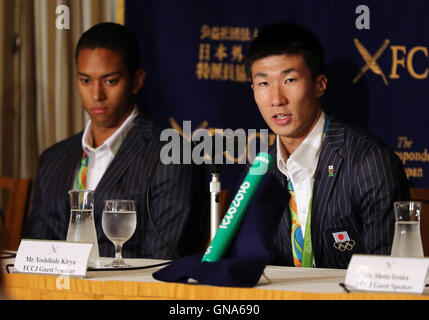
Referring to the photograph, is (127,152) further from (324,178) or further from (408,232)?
(408,232)

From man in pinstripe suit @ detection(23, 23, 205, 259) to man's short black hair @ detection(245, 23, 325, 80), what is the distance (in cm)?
44

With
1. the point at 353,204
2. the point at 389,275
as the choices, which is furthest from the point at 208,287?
the point at 353,204

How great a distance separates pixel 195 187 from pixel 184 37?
736 mm

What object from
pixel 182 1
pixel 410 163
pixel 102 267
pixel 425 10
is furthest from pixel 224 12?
pixel 102 267

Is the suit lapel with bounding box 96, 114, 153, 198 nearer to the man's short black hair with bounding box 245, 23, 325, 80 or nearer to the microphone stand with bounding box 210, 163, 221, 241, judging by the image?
the man's short black hair with bounding box 245, 23, 325, 80

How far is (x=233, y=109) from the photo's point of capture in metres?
2.51

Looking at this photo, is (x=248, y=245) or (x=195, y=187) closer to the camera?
(x=248, y=245)

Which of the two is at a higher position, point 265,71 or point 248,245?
point 265,71

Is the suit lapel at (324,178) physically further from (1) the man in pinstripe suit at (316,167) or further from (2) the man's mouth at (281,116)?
(2) the man's mouth at (281,116)

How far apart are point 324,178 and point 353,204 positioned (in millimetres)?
106

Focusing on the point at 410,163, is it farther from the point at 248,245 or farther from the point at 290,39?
the point at 248,245

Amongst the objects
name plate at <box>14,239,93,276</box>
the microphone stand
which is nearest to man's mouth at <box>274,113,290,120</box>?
the microphone stand

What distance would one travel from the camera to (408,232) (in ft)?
3.81


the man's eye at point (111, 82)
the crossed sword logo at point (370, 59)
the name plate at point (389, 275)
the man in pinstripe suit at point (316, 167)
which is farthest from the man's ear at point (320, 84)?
the name plate at point (389, 275)
